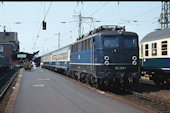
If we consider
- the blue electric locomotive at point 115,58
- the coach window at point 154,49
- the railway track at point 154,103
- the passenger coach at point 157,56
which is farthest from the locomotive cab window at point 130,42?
the railway track at point 154,103

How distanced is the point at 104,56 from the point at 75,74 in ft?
25.3

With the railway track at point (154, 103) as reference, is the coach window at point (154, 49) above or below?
above

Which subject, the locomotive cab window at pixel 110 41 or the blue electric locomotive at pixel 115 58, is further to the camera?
the locomotive cab window at pixel 110 41

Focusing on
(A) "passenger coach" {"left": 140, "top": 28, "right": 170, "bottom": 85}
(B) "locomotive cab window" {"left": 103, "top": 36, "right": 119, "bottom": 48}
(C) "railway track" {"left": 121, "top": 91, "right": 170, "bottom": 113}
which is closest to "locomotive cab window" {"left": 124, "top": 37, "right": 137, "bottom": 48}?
(B) "locomotive cab window" {"left": 103, "top": 36, "right": 119, "bottom": 48}

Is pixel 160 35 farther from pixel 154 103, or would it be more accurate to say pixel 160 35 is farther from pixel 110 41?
pixel 154 103

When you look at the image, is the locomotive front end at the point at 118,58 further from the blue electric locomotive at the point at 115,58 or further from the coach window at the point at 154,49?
the coach window at the point at 154,49

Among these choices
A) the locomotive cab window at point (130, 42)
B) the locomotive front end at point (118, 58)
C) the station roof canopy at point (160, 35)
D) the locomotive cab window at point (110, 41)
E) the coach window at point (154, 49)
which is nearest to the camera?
the locomotive front end at point (118, 58)

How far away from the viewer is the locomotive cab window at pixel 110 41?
13738mm

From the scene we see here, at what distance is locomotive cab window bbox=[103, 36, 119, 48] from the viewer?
13738 mm

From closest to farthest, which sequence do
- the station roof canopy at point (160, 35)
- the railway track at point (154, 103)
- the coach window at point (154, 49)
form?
the railway track at point (154, 103) < the station roof canopy at point (160, 35) < the coach window at point (154, 49)

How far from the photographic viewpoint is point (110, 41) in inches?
544

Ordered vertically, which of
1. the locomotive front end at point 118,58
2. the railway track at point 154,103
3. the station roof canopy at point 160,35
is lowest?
the railway track at point 154,103

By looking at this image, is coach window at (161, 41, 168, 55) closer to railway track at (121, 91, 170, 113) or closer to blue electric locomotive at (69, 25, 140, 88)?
blue electric locomotive at (69, 25, 140, 88)

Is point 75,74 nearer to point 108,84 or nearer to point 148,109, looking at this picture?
point 108,84
